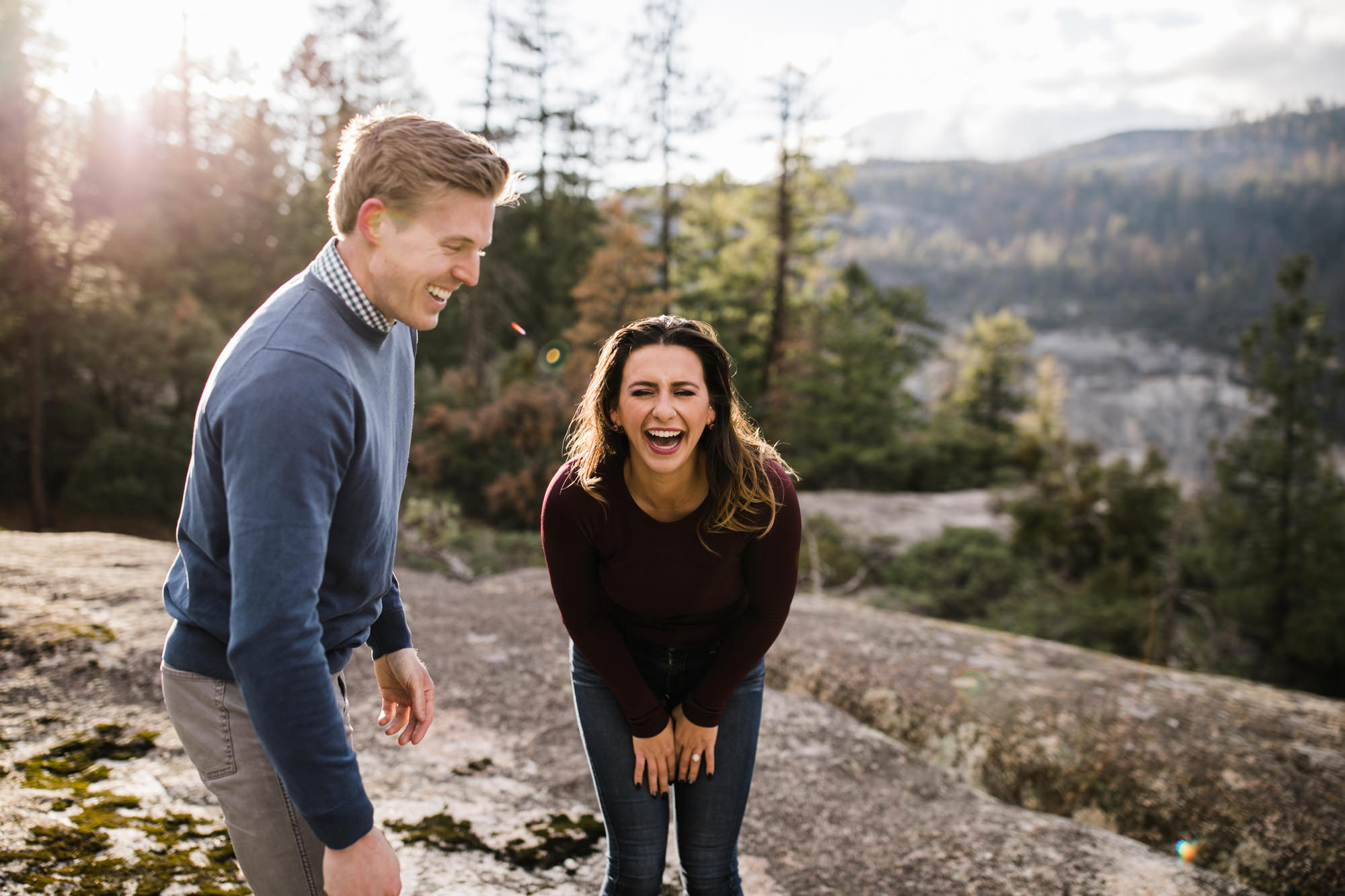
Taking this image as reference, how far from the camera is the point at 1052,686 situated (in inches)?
156

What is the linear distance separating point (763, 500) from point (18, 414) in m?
16.3

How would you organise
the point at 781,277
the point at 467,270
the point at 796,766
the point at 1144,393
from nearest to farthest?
the point at 467,270 → the point at 796,766 → the point at 781,277 → the point at 1144,393

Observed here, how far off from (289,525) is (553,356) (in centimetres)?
1858

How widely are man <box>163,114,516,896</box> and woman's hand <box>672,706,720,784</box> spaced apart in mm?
930

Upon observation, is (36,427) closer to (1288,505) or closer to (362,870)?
(362,870)

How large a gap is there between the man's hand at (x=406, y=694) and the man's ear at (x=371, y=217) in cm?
99

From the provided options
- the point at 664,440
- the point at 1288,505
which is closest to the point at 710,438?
the point at 664,440

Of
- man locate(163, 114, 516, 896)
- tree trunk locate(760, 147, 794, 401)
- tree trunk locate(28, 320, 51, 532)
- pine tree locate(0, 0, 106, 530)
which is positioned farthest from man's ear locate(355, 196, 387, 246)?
tree trunk locate(760, 147, 794, 401)

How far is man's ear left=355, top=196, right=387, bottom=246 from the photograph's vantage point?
1.35 m

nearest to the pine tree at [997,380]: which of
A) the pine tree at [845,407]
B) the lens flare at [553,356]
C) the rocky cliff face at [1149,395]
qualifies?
the pine tree at [845,407]

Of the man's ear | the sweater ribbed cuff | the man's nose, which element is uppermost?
the man's ear

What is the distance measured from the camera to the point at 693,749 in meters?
2.06

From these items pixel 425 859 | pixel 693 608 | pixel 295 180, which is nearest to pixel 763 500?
pixel 693 608

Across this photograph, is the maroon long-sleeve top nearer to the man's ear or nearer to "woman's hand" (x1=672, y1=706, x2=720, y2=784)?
"woman's hand" (x1=672, y1=706, x2=720, y2=784)
